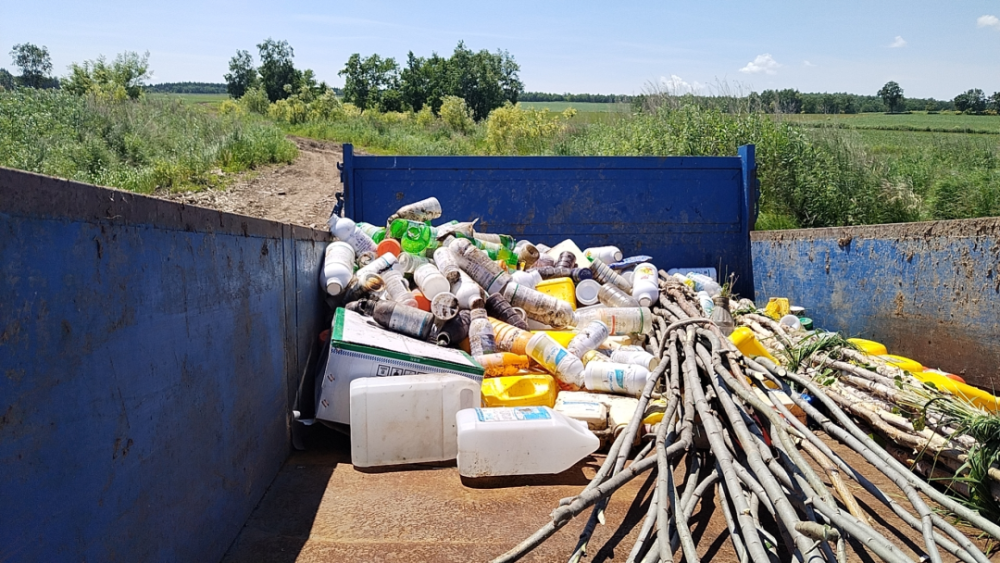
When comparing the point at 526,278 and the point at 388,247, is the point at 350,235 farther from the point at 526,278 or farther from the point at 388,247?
the point at 526,278

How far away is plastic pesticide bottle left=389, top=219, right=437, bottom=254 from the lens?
486 cm

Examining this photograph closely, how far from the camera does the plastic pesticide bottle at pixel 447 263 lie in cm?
425

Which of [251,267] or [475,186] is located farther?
[475,186]

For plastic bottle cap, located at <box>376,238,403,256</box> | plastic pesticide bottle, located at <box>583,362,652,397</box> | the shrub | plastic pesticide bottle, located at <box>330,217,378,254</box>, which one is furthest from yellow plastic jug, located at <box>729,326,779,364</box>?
the shrub

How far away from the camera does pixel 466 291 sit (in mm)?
4141

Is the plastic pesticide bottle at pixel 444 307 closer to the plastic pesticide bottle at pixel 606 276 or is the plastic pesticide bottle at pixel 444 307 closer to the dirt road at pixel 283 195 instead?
the plastic pesticide bottle at pixel 606 276

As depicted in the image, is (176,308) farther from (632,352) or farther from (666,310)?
(666,310)

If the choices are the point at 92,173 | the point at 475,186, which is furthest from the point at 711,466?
the point at 92,173

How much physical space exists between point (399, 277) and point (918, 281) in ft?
10.4

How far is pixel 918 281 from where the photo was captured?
3.89 metres

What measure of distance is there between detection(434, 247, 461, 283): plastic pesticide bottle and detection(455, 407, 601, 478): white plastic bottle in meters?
1.50

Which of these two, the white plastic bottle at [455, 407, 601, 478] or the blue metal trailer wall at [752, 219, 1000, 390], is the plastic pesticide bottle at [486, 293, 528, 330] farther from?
the blue metal trailer wall at [752, 219, 1000, 390]

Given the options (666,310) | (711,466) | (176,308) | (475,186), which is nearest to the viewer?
(176,308)

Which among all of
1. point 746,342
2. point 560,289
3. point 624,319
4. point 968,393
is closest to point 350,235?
point 560,289
